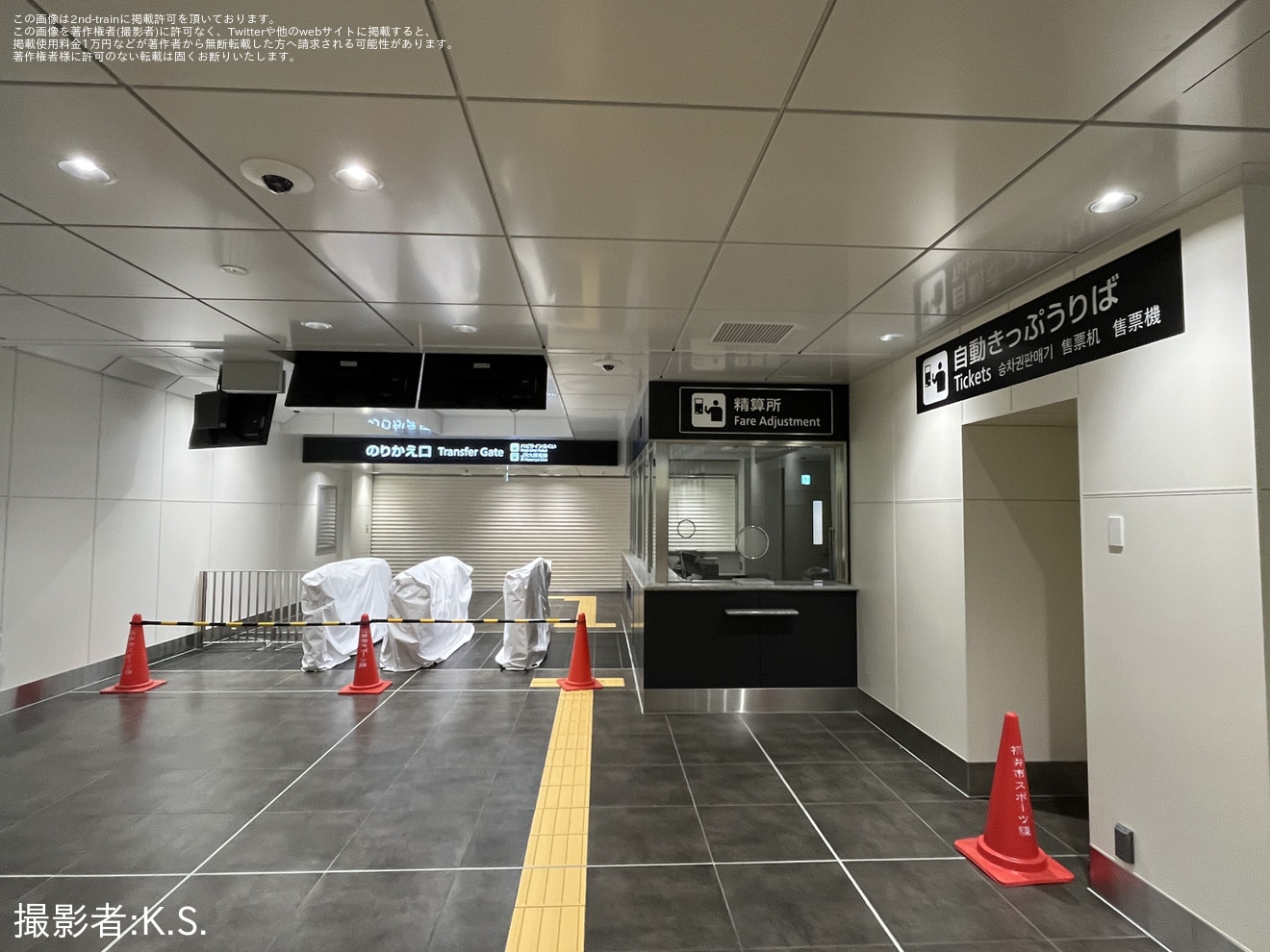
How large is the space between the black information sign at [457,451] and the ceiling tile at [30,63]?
878 cm

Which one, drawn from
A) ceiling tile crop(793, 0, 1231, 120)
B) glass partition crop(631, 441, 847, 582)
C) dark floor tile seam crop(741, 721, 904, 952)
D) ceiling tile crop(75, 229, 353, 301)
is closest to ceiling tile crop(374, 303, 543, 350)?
ceiling tile crop(75, 229, 353, 301)

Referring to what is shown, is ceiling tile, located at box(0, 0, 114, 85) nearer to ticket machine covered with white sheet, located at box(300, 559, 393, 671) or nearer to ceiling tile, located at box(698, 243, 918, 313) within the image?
ceiling tile, located at box(698, 243, 918, 313)

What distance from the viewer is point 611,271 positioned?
353cm

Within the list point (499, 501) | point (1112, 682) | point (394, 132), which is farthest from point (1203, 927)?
point (499, 501)

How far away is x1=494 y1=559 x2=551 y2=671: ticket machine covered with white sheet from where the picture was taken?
7.33 meters

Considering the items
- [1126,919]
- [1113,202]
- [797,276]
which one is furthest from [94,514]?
[1126,919]

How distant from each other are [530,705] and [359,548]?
958cm

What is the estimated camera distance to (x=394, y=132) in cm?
222

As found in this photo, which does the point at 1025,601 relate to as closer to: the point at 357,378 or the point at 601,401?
the point at 601,401

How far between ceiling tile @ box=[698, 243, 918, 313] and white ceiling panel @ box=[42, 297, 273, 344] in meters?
3.41

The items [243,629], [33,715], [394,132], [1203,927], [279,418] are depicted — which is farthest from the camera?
[279,418]

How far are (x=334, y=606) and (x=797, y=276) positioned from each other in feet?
21.0

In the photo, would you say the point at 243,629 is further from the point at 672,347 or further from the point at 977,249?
the point at 977,249

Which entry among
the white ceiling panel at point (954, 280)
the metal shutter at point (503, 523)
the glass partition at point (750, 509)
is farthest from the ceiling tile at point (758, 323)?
the metal shutter at point (503, 523)
